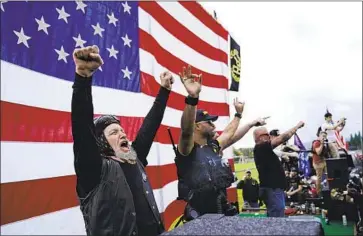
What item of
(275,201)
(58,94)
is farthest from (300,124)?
(58,94)

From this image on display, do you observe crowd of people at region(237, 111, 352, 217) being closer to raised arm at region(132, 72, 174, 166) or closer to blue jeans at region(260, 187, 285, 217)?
blue jeans at region(260, 187, 285, 217)

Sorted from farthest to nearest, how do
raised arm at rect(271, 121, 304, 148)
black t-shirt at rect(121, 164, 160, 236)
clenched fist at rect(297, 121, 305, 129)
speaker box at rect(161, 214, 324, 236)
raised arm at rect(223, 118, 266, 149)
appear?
clenched fist at rect(297, 121, 305, 129), raised arm at rect(271, 121, 304, 148), raised arm at rect(223, 118, 266, 149), black t-shirt at rect(121, 164, 160, 236), speaker box at rect(161, 214, 324, 236)

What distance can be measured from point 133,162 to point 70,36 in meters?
1.61

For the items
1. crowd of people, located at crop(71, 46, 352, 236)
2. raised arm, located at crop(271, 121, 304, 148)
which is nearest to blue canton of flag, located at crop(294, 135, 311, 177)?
raised arm, located at crop(271, 121, 304, 148)

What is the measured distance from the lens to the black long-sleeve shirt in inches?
49.4

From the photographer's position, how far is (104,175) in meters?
1.35

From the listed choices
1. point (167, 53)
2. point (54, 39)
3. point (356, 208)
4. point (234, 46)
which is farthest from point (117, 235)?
point (234, 46)

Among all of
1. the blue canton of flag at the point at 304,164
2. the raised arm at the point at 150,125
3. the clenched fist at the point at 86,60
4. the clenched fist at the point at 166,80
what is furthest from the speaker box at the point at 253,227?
the blue canton of flag at the point at 304,164

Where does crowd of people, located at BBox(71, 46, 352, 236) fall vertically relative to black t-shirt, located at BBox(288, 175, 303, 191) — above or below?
above

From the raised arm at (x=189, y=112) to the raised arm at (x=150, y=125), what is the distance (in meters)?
0.22

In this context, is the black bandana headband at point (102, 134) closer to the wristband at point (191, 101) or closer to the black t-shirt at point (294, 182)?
the wristband at point (191, 101)

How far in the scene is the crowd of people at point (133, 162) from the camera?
1.27 metres

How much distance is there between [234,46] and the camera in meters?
6.66

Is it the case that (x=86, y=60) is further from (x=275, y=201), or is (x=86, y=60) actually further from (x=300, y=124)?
(x=300, y=124)
